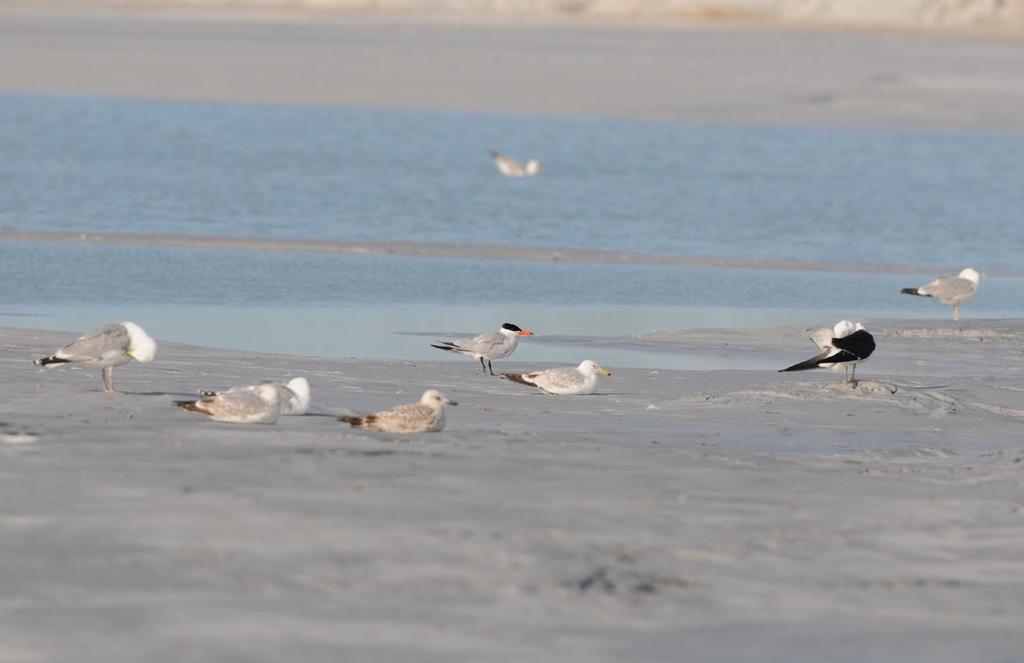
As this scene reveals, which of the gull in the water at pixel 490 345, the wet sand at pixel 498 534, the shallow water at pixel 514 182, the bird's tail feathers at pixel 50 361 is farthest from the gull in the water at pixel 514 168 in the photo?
the bird's tail feathers at pixel 50 361

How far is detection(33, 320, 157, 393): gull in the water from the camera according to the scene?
1067 cm

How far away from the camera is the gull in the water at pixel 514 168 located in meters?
30.3

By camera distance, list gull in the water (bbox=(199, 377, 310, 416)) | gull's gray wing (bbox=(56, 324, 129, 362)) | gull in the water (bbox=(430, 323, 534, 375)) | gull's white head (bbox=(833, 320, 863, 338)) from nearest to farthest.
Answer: gull in the water (bbox=(199, 377, 310, 416)) → gull's gray wing (bbox=(56, 324, 129, 362)) → gull's white head (bbox=(833, 320, 863, 338)) → gull in the water (bbox=(430, 323, 534, 375))

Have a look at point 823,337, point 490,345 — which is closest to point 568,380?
point 490,345

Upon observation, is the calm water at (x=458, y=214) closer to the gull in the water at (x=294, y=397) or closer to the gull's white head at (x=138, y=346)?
the gull's white head at (x=138, y=346)

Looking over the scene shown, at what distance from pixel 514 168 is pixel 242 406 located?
68.5ft

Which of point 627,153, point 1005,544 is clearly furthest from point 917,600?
point 627,153

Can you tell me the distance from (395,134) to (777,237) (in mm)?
12934

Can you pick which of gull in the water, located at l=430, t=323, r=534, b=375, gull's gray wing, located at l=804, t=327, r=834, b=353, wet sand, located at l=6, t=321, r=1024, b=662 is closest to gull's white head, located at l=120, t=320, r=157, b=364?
wet sand, located at l=6, t=321, r=1024, b=662

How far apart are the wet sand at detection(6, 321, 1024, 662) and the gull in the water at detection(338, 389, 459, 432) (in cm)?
12

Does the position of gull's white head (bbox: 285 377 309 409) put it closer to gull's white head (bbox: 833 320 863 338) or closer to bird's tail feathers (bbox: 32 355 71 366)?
bird's tail feathers (bbox: 32 355 71 366)

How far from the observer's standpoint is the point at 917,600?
724cm

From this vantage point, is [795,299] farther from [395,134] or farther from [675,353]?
[395,134]

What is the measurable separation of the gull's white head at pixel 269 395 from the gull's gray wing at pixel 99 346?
1.24 meters
